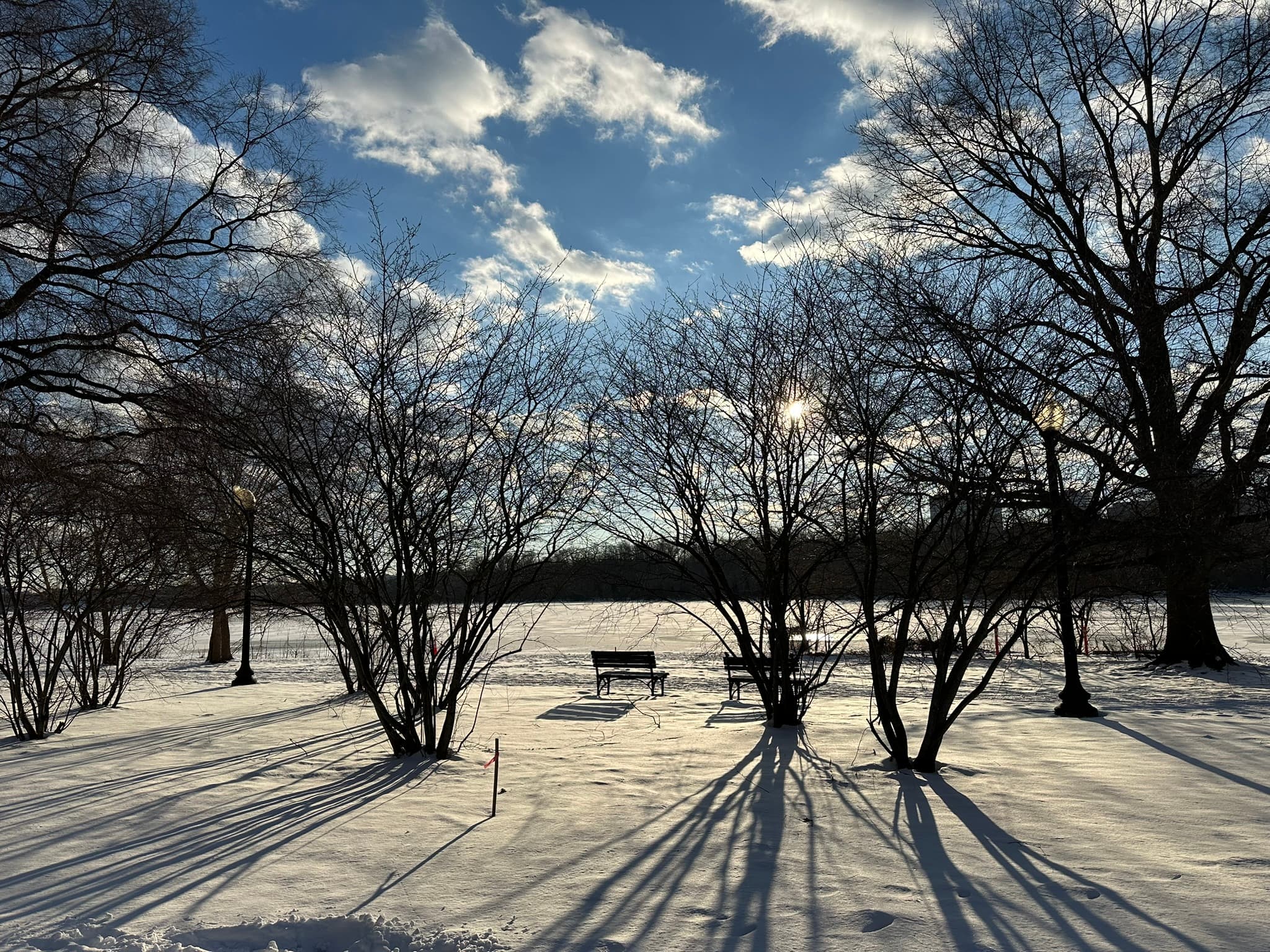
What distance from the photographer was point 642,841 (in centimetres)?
480

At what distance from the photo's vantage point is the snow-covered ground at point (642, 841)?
11.6 feet

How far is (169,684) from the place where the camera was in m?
16.9

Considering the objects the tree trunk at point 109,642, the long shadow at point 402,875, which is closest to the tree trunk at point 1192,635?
the long shadow at point 402,875

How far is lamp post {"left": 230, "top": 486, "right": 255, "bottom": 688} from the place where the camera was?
723cm

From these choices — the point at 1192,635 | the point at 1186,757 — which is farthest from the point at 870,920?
the point at 1192,635

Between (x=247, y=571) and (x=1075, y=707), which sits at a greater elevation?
(x=247, y=571)

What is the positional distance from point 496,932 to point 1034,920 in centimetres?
242

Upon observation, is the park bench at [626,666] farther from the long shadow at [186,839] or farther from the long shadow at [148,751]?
the long shadow at [186,839]

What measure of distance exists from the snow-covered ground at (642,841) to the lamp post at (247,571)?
5.67ft

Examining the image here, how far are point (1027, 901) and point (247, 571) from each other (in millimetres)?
8996

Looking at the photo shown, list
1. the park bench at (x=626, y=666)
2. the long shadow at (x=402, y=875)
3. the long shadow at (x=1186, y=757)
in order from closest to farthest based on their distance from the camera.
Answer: the long shadow at (x=402, y=875), the long shadow at (x=1186, y=757), the park bench at (x=626, y=666)

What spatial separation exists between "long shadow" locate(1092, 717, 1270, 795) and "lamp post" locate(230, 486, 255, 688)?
8.07m

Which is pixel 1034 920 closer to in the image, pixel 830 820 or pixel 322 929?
pixel 830 820

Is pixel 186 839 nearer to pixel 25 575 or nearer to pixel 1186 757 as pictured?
pixel 25 575
